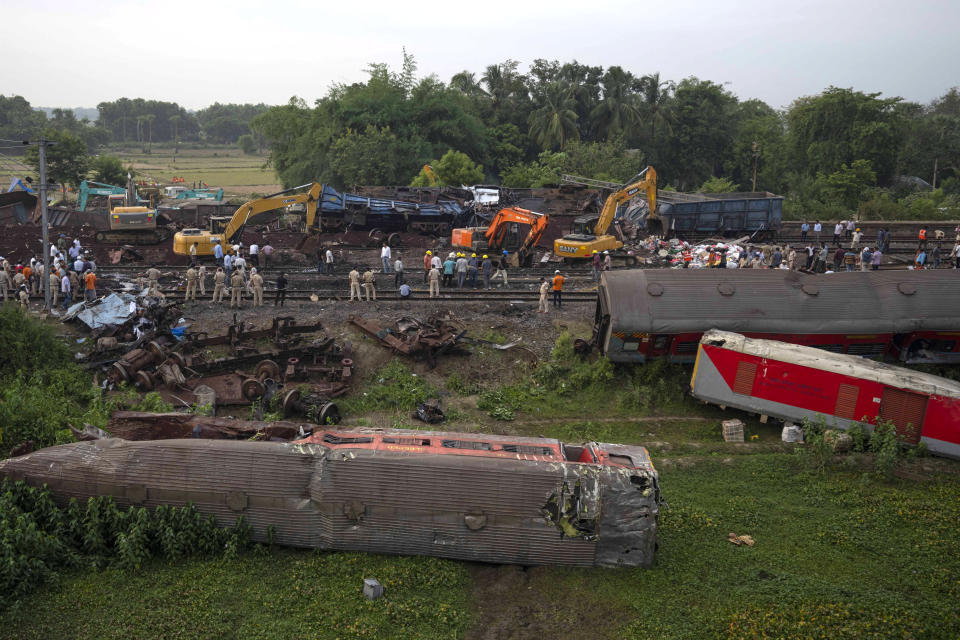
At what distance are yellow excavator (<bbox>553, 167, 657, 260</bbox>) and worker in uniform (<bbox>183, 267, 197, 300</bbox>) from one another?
14.7 metres

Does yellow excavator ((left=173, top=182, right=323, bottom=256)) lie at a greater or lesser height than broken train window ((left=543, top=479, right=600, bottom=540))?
greater

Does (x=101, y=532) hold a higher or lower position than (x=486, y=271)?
lower

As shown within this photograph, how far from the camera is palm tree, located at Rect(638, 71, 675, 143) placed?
57344 mm

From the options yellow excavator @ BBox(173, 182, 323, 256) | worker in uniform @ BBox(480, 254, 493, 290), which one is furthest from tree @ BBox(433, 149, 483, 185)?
worker in uniform @ BBox(480, 254, 493, 290)

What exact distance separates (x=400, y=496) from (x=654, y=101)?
55.4 m

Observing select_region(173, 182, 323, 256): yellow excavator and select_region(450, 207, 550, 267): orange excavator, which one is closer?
select_region(173, 182, 323, 256): yellow excavator

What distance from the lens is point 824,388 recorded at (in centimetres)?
1490

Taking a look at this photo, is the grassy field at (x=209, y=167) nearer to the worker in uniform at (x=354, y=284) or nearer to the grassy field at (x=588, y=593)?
the worker in uniform at (x=354, y=284)

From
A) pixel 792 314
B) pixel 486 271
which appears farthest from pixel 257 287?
pixel 792 314

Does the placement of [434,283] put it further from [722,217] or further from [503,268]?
[722,217]

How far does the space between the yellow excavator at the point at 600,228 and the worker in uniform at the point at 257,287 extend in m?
13.0

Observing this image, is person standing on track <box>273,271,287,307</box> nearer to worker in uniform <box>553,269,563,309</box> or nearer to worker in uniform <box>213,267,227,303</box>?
worker in uniform <box>213,267,227,303</box>

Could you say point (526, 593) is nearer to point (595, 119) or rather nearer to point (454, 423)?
point (454, 423)

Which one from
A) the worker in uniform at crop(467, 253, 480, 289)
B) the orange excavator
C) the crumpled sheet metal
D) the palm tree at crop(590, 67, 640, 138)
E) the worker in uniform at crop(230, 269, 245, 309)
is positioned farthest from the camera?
the palm tree at crop(590, 67, 640, 138)
